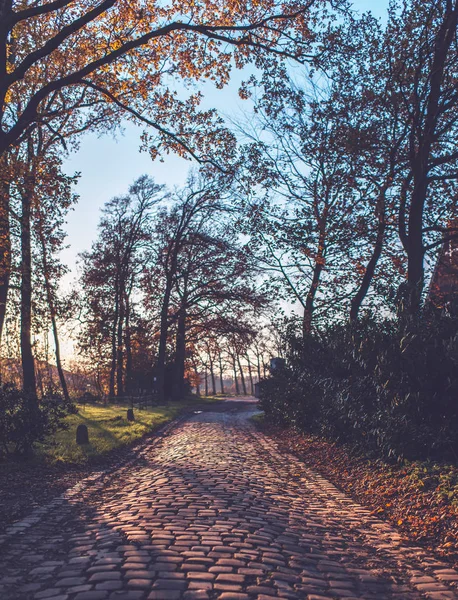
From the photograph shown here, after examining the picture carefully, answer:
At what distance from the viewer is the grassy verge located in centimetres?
580

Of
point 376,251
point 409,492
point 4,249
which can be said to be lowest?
point 409,492

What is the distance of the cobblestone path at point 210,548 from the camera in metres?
3.92

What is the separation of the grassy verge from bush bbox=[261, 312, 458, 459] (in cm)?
36

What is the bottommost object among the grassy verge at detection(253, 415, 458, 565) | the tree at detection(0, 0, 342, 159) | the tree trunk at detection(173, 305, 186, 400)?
the grassy verge at detection(253, 415, 458, 565)

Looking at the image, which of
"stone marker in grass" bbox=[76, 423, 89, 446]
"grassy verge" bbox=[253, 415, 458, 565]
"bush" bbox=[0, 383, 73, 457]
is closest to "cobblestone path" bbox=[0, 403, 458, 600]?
"grassy verge" bbox=[253, 415, 458, 565]

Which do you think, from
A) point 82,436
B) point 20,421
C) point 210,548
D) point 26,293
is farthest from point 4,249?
point 210,548

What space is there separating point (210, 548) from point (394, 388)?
17.5ft

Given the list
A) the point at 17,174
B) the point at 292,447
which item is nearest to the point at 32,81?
the point at 17,174

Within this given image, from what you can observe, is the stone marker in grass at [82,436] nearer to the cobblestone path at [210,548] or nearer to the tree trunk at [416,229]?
the cobblestone path at [210,548]

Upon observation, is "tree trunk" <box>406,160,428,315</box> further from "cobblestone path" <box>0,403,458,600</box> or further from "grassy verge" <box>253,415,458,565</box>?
"cobblestone path" <box>0,403,458,600</box>

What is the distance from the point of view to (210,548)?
15.6ft

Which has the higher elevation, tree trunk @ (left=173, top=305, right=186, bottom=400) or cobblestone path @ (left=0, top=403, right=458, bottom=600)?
tree trunk @ (left=173, top=305, right=186, bottom=400)

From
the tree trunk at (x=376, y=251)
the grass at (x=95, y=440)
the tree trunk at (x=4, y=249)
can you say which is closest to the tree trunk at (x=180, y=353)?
the grass at (x=95, y=440)

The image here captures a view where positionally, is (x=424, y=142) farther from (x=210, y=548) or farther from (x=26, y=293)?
(x=26, y=293)
